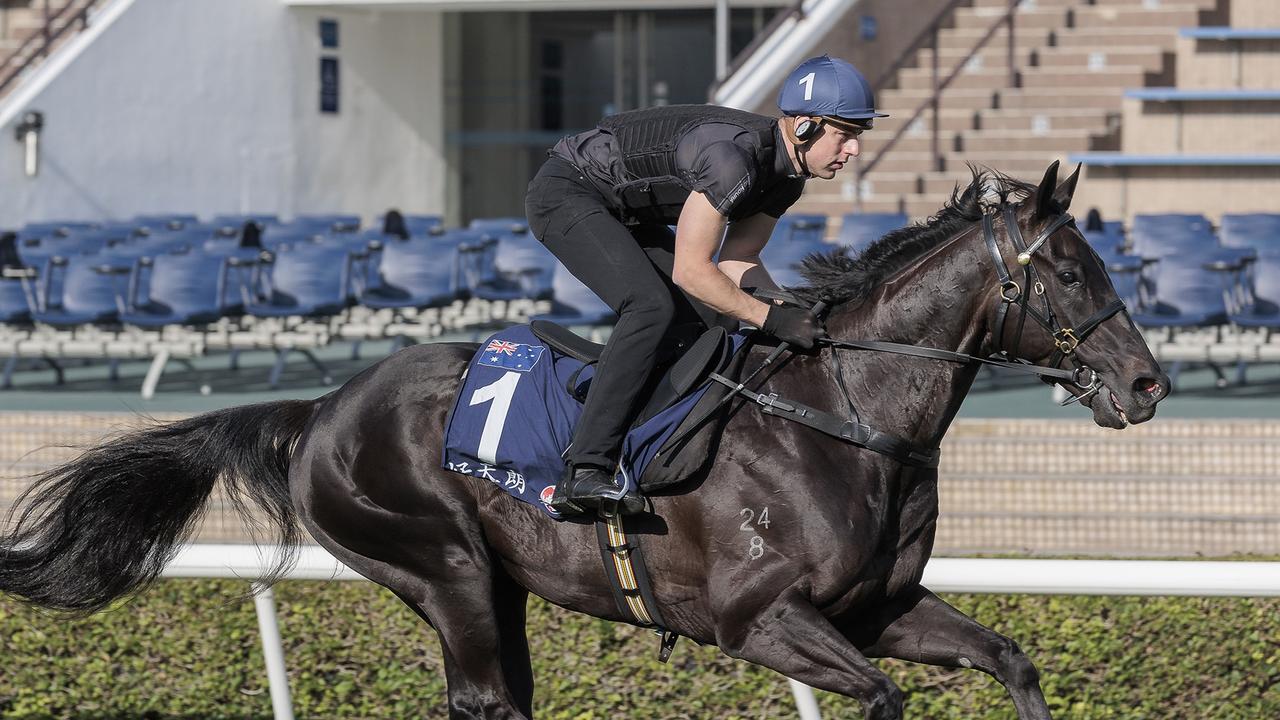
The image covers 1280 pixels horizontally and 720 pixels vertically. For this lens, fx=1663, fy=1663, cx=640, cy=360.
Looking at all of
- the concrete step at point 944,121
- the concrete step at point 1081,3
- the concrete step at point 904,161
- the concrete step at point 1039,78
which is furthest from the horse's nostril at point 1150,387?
the concrete step at point 1081,3

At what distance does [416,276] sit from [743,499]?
8.41 m

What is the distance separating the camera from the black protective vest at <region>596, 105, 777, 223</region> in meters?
3.47

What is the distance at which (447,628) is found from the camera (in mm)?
3713

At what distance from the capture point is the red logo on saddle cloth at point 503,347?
3.73 meters

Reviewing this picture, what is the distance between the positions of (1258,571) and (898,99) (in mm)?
13964

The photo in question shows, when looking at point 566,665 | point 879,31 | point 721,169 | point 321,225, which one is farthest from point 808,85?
point 879,31

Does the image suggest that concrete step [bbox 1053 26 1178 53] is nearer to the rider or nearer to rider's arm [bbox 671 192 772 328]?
the rider

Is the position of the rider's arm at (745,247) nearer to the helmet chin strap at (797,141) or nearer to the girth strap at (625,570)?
the helmet chin strap at (797,141)

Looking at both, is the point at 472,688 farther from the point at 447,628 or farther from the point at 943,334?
the point at 943,334

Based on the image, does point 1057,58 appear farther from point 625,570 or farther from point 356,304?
point 625,570

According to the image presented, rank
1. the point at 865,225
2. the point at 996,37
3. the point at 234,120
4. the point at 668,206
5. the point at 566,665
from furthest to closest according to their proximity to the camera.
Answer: the point at 234,120, the point at 996,37, the point at 865,225, the point at 566,665, the point at 668,206

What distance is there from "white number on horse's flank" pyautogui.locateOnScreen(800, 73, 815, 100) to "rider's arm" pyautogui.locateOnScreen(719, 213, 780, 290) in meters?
0.43

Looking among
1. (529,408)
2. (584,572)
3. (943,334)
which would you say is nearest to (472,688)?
(584,572)

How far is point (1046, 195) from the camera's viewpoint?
323 cm
